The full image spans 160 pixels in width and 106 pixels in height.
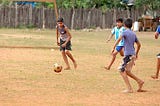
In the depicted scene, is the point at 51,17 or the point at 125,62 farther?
the point at 51,17

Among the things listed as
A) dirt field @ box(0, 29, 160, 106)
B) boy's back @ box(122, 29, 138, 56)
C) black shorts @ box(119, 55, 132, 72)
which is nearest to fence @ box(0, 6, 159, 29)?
dirt field @ box(0, 29, 160, 106)

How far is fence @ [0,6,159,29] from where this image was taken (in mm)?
42750

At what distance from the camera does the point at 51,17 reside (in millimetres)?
43219

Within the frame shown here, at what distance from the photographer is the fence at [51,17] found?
42.8 metres

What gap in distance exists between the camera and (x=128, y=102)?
32.7ft

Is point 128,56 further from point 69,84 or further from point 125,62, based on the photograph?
point 69,84

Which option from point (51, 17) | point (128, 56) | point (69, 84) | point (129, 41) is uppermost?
point (129, 41)

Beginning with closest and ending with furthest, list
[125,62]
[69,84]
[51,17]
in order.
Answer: [125,62], [69,84], [51,17]

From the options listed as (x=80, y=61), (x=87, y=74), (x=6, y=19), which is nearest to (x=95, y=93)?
(x=87, y=74)

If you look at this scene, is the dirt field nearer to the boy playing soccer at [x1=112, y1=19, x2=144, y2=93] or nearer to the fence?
the boy playing soccer at [x1=112, y1=19, x2=144, y2=93]

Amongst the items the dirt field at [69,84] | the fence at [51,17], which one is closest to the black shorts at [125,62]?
the dirt field at [69,84]

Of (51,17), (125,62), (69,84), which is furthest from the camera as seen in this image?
(51,17)

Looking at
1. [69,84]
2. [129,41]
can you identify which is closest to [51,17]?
[69,84]

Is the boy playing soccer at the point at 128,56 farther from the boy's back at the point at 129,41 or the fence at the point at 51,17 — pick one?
the fence at the point at 51,17
